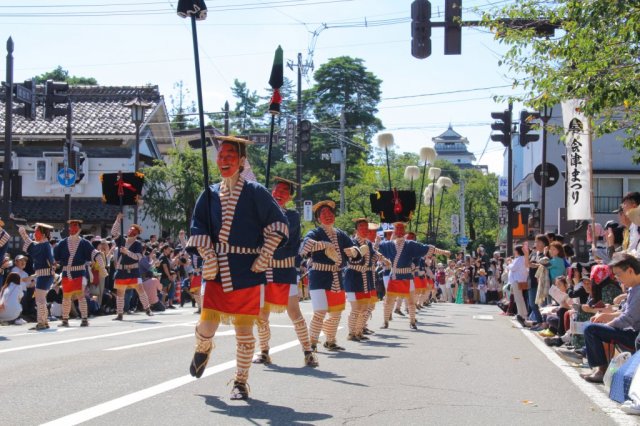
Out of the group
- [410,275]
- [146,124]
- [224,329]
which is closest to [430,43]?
[410,275]

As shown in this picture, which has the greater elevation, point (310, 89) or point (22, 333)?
point (310, 89)

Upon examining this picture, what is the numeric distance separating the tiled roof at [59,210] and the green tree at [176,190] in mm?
1847

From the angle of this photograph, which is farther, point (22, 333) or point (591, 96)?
point (22, 333)

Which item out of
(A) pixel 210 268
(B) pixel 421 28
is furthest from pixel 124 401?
(B) pixel 421 28

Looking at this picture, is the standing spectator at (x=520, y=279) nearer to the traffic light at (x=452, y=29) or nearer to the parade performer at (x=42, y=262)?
the traffic light at (x=452, y=29)

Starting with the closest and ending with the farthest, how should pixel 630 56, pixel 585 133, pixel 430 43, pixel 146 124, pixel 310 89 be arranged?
pixel 630 56 → pixel 585 133 → pixel 430 43 → pixel 146 124 → pixel 310 89

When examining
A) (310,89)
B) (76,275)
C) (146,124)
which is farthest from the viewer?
(310,89)

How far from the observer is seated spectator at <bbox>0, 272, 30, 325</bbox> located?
17781mm

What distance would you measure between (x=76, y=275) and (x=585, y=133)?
32.4 feet

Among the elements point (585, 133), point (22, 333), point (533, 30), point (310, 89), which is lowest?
point (22, 333)

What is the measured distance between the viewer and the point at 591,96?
40.9 feet

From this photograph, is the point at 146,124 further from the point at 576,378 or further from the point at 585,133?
the point at 576,378

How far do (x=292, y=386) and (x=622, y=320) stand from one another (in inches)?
141

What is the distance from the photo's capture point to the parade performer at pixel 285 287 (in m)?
10.6
